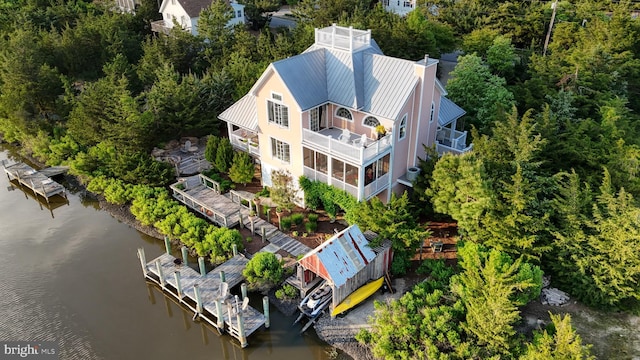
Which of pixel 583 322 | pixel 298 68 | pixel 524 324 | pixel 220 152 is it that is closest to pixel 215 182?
pixel 220 152

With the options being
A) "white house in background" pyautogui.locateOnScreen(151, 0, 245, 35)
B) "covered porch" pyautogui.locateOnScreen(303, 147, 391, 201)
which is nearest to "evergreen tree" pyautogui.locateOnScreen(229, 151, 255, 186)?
"covered porch" pyautogui.locateOnScreen(303, 147, 391, 201)

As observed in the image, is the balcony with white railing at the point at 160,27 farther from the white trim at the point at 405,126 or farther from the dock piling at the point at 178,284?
the dock piling at the point at 178,284

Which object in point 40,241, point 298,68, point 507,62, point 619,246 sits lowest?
point 40,241

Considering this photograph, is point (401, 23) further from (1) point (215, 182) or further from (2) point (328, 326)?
(2) point (328, 326)

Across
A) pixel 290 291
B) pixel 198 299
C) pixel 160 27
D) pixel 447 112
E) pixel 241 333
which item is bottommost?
pixel 241 333

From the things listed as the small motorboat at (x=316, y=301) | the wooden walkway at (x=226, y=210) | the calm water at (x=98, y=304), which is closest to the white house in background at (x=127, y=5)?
the wooden walkway at (x=226, y=210)

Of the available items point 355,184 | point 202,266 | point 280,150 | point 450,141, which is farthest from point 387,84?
point 202,266

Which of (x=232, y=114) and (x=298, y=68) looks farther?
(x=232, y=114)

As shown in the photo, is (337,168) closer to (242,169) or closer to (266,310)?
(242,169)
